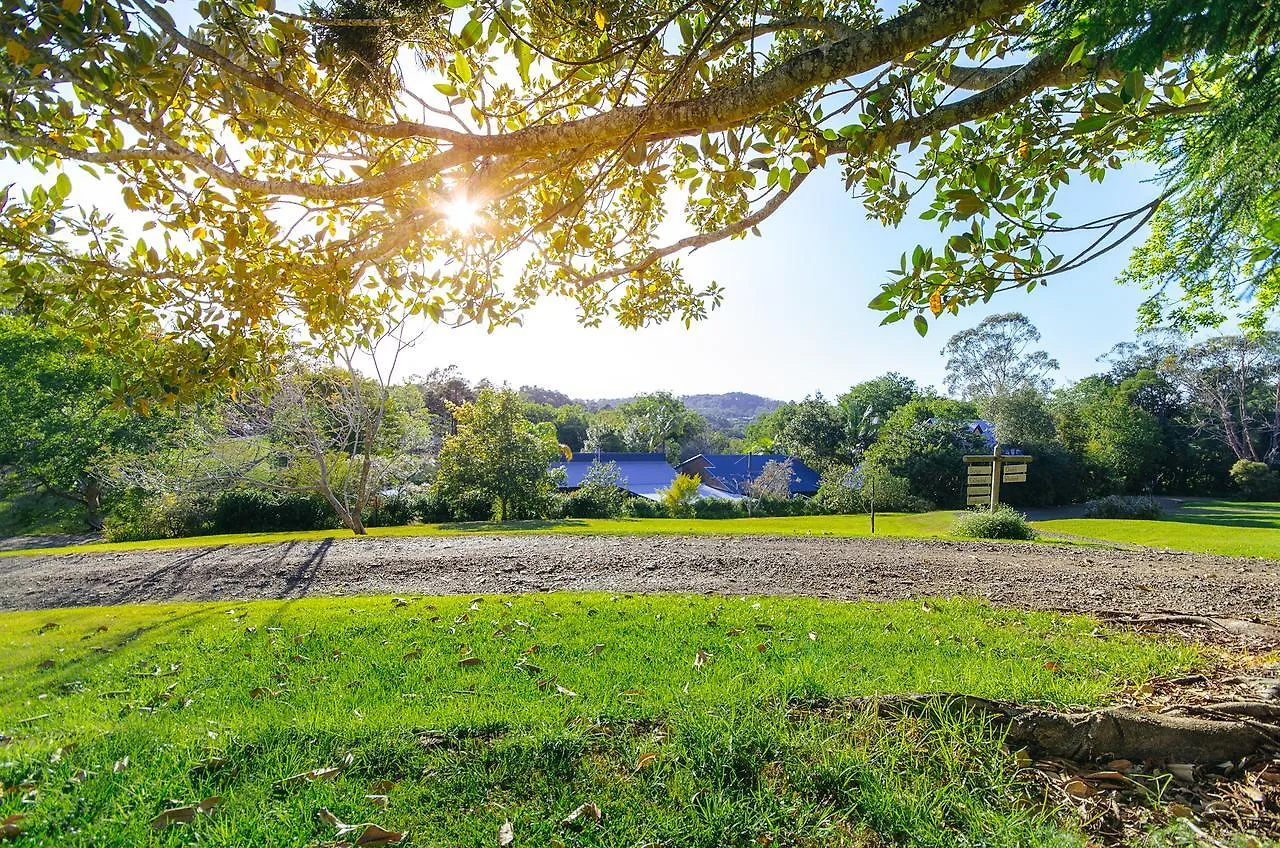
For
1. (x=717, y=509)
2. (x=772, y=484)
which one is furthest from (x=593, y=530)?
(x=772, y=484)

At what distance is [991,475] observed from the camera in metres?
14.5

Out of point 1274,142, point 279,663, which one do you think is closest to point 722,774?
point 1274,142

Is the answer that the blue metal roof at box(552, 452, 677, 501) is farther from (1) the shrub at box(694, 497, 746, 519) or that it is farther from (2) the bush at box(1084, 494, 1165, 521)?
(2) the bush at box(1084, 494, 1165, 521)

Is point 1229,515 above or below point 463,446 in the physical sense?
below

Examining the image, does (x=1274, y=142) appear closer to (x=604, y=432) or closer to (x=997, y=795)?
(x=997, y=795)

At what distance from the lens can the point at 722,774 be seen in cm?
241

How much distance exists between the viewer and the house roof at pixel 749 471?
1438 inches

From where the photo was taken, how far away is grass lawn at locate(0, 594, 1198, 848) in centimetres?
218

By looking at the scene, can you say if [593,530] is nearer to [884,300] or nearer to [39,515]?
[884,300]

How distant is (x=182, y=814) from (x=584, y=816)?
5.20ft

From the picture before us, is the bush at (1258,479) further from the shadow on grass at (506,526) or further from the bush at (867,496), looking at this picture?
the shadow on grass at (506,526)

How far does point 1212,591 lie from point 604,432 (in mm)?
60191

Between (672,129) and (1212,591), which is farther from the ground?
(672,129)

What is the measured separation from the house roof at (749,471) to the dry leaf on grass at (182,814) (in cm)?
3011
